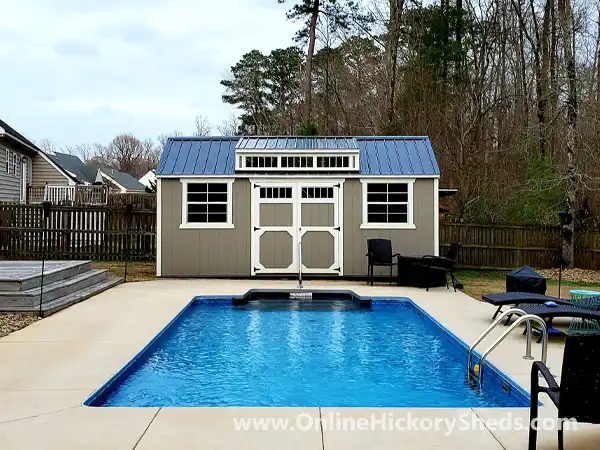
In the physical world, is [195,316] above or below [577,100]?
below

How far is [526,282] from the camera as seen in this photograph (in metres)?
7.79

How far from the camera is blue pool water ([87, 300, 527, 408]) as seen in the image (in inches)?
183

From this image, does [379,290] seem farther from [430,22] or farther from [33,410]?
[430,22]

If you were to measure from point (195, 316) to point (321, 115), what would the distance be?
1680 centimetres

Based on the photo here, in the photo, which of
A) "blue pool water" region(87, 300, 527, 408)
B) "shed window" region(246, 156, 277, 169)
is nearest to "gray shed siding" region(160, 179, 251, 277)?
"shed window" region(246, 156, 277, 169)

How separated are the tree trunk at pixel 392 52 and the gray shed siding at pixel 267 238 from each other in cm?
935

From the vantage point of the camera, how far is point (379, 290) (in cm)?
1052

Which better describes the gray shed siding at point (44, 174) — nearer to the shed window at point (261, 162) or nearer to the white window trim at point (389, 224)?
the shed window at point (261, 162)

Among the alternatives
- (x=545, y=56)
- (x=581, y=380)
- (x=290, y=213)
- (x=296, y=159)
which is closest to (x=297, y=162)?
(x=296, y=159)

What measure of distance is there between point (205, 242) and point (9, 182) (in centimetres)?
1266

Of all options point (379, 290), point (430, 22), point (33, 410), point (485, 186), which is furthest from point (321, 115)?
point (33, 410)

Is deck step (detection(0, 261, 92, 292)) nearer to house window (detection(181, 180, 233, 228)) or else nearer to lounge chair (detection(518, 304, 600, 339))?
house window (detection(181, 180, 233, 228))

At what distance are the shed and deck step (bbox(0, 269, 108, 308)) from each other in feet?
7.43

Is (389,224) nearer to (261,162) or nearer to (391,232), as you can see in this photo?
(391,232)
